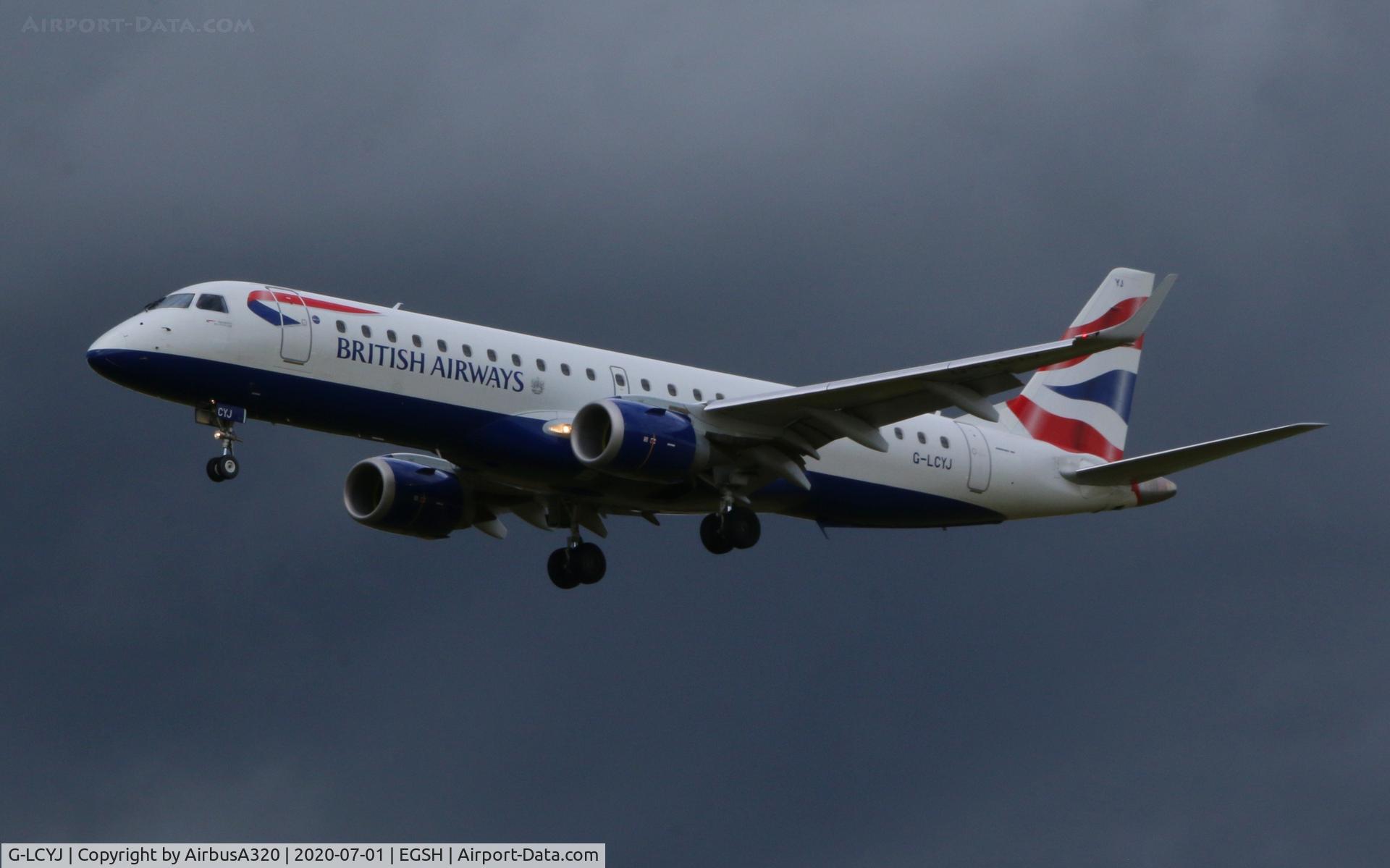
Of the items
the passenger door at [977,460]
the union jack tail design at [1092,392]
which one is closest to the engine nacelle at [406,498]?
the passenger door at [977,460]

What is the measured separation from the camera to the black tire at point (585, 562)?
47.5m

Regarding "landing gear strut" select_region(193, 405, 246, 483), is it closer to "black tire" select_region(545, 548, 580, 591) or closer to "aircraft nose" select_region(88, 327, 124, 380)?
"aircraft nose" select_region(88, 327, 124, 380)

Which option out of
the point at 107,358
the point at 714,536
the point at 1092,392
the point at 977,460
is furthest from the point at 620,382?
the point at 1092,392

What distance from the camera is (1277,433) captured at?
3994cm

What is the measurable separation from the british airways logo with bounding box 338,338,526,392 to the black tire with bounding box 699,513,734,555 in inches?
196

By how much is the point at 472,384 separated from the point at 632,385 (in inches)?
148

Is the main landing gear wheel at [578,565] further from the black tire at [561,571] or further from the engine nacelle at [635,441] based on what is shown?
the engine nacelle at [635,441]

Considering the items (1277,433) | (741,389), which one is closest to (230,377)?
(741,389)

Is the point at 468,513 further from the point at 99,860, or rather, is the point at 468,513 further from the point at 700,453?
the point at 99,860

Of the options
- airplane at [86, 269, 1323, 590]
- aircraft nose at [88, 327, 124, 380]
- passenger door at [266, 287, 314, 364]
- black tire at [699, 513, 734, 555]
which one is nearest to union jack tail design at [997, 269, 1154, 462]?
airplane at [86, 269, 1323, 590]

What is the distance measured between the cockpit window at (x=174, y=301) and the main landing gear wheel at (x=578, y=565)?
36.6ft

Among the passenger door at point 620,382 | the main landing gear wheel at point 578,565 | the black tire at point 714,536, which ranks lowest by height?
the black tire at point 714,536

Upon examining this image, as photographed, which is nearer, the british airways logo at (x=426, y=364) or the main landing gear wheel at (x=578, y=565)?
the british airways logo at (x=426, y=364)

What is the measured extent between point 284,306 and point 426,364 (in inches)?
113
